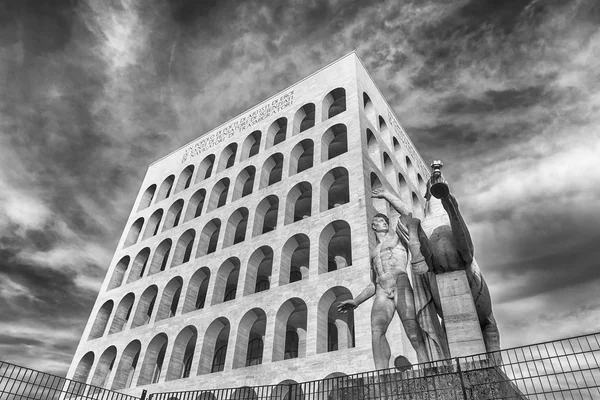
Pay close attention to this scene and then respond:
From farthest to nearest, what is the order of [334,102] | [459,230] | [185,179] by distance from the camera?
[185,179], [334,102], [459,230]

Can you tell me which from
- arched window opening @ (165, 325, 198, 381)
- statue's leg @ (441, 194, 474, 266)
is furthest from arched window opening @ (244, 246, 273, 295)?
statue's leg @ (441, 194, 474, 266)

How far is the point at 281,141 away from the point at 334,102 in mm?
5677

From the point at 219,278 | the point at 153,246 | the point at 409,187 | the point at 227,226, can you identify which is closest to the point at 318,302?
the point at 219,278

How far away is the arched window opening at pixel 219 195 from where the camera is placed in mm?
35375

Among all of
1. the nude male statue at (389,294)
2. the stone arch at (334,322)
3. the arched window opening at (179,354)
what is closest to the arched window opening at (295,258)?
the stone arch at (334,322)

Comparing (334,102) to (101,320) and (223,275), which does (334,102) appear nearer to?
(223,275)

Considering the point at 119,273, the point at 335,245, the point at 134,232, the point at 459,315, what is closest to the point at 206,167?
the point at 134,232

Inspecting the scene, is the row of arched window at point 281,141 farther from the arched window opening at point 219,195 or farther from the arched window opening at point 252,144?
the arched window opening at point 219,195

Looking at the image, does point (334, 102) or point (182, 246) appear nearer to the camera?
point (334, 102)

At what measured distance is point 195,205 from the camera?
3772 centimetres

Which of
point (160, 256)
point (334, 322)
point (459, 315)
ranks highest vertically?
point (160, 256)

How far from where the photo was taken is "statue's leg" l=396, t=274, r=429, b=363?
787 cm

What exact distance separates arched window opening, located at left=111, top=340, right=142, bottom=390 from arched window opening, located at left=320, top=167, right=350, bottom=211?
17.5 meters

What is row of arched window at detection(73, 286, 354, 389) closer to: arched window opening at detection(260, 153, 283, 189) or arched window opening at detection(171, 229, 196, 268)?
arched window opening at detection(171, 229, 196, 268)
